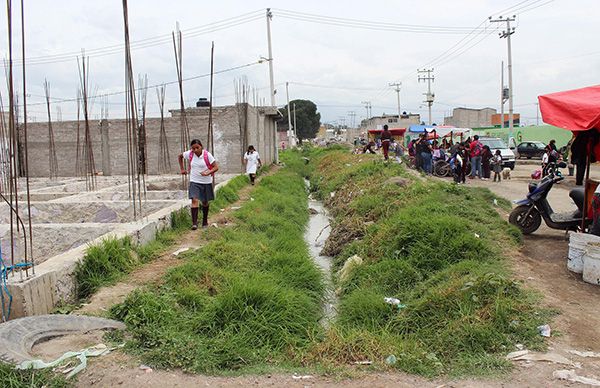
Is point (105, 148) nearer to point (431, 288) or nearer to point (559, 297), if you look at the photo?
point (431, 288)

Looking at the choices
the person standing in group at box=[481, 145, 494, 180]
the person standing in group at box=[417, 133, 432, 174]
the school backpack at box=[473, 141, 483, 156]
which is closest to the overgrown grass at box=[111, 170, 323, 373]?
the person standing in group at box=[417, 133, 432, 174]

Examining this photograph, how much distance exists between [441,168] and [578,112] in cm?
1143

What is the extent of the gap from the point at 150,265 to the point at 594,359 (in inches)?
185

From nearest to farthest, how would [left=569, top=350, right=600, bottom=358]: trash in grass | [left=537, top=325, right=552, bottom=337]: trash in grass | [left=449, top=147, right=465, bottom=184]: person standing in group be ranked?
[left=569, top=350, right=600, bottom=358]: trash in grass → [left=537, top=325, right=552, bottom=337]: trash in grass → [left=449, top=147, right=465, bottom=184]: person standing in group

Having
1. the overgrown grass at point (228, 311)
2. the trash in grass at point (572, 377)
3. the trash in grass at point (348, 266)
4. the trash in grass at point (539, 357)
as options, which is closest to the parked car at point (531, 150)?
the trash in grass at point (348, 266)

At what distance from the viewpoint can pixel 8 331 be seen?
3400mm

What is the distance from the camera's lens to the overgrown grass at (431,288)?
3.67m

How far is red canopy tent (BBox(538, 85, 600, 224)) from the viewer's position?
4.98m

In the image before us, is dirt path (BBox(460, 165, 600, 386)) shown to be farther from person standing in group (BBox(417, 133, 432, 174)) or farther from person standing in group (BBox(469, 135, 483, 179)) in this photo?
person standing in group (BBox(469, 135, 483, 179))

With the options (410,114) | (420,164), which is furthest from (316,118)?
(420,164)

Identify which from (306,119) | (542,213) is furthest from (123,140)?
(306,119)

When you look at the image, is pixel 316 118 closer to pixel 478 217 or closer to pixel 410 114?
pixel 410 114

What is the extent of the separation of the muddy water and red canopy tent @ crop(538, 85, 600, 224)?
10.8 feet

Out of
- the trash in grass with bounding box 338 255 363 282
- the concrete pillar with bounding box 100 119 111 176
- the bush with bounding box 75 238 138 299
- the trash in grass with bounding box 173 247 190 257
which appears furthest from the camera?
the concrete pillar with bounding box 100 119 111 176
